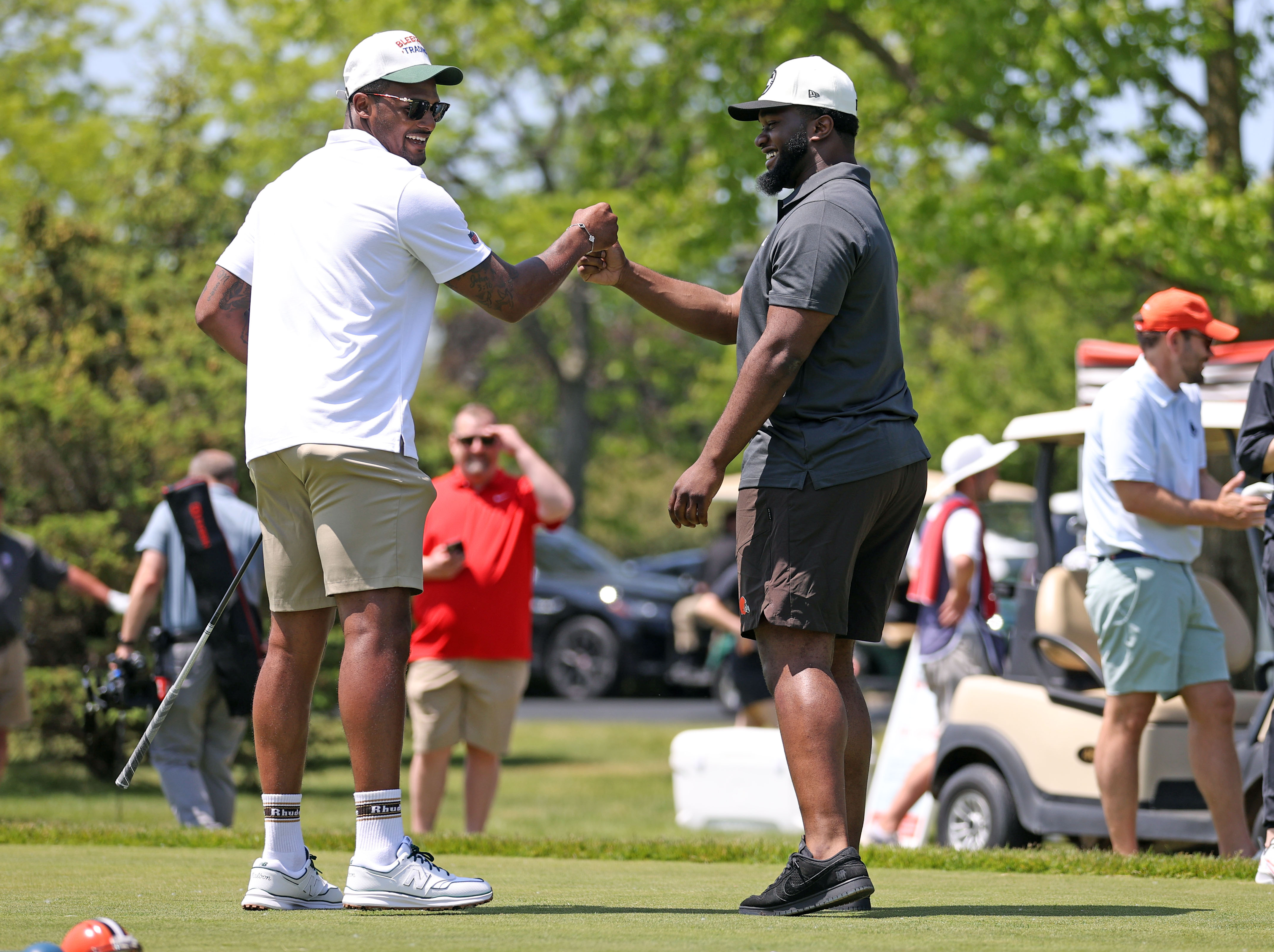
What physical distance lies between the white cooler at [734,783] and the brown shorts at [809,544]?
5012 millimetres

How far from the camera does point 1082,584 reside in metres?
8.21

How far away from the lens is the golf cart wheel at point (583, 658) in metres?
20.3

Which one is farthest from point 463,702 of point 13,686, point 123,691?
point 13,686

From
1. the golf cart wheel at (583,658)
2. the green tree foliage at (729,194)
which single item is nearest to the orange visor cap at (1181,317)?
Answer: the green tree foliage at (729,194)

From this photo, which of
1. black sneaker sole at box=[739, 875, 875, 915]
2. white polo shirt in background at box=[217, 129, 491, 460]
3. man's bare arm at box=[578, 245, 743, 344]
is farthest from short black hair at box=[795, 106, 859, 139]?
black sneaker sole at box=[739, 875, 875, 915]

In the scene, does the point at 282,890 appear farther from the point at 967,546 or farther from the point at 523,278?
the point at 967,546

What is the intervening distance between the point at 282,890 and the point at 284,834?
136 millimetres

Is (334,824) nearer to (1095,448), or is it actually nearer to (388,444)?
(1095,448)

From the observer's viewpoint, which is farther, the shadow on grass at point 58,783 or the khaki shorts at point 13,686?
the shadow on grass at point 58,783

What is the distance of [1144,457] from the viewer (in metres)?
6.40

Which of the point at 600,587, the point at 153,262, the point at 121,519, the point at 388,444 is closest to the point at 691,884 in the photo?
the point at 388,444

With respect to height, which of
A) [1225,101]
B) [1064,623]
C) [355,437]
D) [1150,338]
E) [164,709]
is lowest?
[164,709]

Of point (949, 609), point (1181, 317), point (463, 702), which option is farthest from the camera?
point (949, 609)

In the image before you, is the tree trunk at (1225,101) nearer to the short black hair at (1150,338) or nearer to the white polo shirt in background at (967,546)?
the white polo shirt in background at (967,546)
